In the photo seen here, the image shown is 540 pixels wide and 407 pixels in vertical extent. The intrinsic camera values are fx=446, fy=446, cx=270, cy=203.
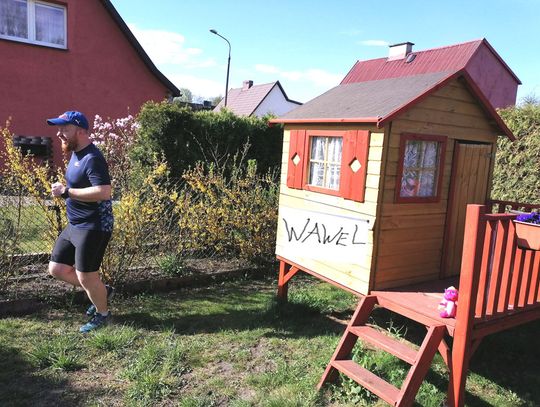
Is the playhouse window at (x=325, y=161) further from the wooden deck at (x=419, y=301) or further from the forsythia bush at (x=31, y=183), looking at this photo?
the forsythia bush at (x=31, y=183)

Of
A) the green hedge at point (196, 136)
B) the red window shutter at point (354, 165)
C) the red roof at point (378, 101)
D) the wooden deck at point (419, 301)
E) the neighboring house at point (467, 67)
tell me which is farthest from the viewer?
the neighboring house at point (467, 67)

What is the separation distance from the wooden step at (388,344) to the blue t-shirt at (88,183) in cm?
243

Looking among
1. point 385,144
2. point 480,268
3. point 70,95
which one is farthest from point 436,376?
point 70,95

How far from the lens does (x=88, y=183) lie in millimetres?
3988

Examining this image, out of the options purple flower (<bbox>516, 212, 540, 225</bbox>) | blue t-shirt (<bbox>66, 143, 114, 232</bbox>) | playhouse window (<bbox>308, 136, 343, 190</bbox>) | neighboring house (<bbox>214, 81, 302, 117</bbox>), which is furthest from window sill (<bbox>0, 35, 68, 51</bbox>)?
neighboring house (<bbox>214, 81, 302, 117</bbox>)

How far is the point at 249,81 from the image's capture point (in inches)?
1565

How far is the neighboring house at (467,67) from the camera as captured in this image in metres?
24.6

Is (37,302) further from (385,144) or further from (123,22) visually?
(123,22)

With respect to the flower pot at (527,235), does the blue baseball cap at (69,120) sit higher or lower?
higher

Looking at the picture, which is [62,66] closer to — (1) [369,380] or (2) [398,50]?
(2) [398,50]

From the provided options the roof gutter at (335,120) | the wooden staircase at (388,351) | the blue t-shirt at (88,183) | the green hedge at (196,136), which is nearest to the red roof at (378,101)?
the roof gutter at (335,120)

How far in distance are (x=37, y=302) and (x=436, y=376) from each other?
13.3 ft

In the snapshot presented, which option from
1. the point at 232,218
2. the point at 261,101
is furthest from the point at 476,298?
the point at 261,101

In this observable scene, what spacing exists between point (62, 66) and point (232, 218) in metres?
9.48
